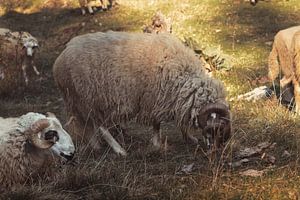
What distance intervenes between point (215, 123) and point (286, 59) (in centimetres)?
379

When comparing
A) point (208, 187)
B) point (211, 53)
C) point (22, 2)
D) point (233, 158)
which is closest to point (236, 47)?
point (211, 53)

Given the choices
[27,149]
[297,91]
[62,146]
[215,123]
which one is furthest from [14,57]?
[27,149]

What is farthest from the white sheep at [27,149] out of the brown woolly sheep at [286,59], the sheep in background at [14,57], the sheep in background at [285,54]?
the sheep in background at [14,57]

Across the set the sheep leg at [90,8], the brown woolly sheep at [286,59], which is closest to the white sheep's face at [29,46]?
the brown woolly sheep at [286,59]

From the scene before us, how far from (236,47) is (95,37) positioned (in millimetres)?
8487

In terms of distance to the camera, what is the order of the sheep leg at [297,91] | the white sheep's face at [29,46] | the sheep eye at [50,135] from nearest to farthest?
the sheep eye at [50,135]
the sheep leg at [297,91]
the white sheep's face at [29,46]

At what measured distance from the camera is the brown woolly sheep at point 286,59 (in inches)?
395

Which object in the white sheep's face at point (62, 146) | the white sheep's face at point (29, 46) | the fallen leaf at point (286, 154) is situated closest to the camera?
the white sheep's face at point (62, 146)

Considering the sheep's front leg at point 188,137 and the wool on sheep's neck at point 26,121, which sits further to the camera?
the sheep's front leg at point 188,137

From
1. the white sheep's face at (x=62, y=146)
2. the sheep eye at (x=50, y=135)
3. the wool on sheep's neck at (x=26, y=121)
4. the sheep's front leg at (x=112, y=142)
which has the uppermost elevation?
the wool on sheep's neck at (x=26, y=121)

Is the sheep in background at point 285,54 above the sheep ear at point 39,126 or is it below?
below

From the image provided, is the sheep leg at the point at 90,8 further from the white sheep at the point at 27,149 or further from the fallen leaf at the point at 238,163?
the fallen leaf at the point at 238,163

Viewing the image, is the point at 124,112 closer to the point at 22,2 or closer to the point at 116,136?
the point at 116,136

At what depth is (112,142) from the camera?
7.98 metres
